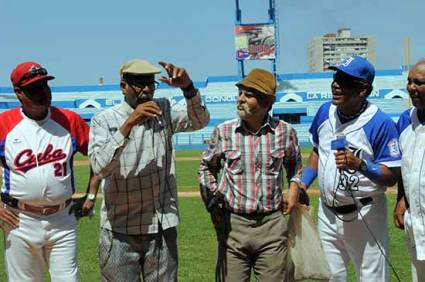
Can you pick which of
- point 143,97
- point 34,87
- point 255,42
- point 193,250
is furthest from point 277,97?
point 143,97

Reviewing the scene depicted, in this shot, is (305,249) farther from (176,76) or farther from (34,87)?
(34,87)

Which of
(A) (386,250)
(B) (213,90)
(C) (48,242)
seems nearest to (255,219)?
(A) (386,250)

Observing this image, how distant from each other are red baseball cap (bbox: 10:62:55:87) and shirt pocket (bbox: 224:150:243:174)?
58.6 inches

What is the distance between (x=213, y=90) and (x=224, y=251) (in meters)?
53.7

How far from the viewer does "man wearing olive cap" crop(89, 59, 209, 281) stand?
452cm

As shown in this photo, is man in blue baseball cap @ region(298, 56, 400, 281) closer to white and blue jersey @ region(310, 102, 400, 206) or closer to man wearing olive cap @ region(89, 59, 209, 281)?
white and blue jersey @ region(310, 102, 400, 206)

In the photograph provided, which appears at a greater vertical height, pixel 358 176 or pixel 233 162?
pixel 233 162

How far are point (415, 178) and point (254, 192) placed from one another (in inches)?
45.0

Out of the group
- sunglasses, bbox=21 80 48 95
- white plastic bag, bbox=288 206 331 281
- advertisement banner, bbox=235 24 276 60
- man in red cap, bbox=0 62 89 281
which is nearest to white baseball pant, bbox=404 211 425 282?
white plastic bag, bbox=288 206 331 281

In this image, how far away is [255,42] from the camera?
6006 cm

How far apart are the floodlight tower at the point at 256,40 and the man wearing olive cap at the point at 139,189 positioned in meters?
54.8

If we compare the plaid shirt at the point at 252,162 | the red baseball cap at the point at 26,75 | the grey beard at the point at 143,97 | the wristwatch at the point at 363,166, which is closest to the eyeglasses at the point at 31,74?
Result: the red baseball cap at the point at 26,75

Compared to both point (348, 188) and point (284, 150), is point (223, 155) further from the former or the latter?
point (348, 188)

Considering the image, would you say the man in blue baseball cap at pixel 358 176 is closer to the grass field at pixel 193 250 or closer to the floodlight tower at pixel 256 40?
the grass field at pixel 193 250
